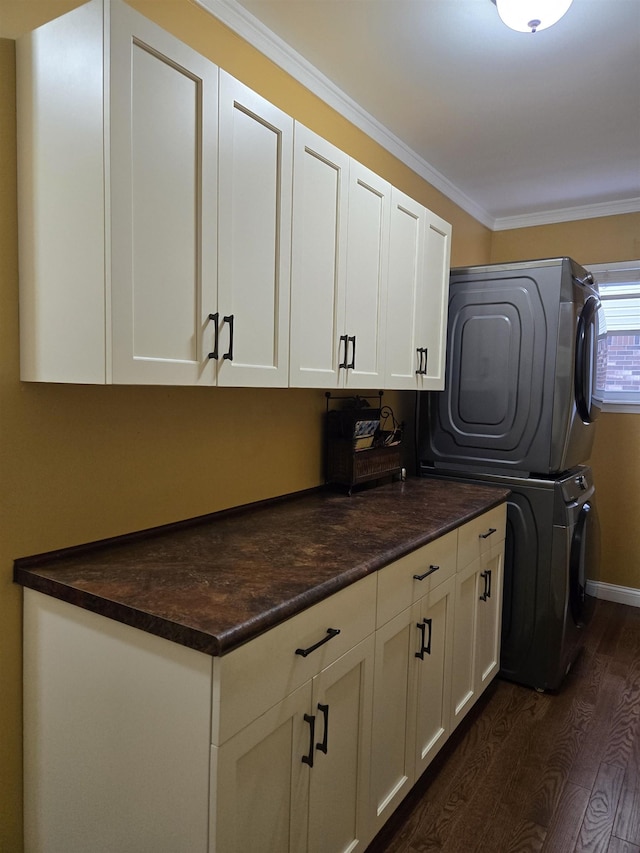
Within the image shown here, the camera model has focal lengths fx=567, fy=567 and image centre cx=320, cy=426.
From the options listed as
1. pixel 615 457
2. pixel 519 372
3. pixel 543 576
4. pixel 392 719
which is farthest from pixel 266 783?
pixel 615 457

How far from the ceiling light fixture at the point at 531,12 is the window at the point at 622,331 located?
87.6 inches

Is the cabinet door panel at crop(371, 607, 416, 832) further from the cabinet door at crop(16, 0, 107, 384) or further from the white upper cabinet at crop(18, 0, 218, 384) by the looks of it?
the cabinet door at crop(16, 0, 107, 384)

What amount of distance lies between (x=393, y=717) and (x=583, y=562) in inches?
57.3

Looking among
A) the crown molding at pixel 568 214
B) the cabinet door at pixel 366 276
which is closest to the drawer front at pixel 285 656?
the cabinet door at pixel 366 276

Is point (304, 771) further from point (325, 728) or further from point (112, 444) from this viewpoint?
point (112, 444)

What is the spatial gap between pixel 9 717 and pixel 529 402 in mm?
2256

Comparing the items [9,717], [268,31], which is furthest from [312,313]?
[9,717]

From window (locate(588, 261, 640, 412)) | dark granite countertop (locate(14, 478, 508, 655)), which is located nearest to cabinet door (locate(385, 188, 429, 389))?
dark granite countertop (locate(14, 478, 508, 655))

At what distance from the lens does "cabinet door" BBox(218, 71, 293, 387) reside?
1436 mm

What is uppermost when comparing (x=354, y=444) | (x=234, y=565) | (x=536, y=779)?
(x=354, y=444)

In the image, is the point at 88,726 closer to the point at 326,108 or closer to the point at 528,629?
the point at 528,629

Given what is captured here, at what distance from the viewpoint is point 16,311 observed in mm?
1279

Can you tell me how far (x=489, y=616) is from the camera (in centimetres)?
243

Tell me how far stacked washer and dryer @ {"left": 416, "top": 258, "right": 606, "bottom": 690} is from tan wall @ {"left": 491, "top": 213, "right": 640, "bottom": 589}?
0.97 m
